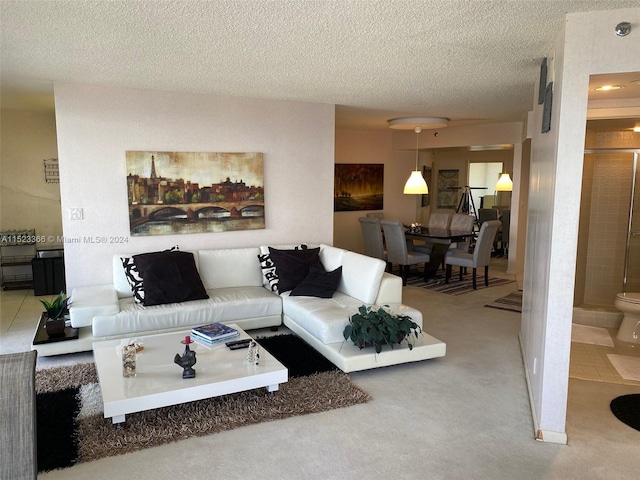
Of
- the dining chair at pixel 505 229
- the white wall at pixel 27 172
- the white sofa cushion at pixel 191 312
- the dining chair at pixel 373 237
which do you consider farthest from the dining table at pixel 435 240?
the white wall at pixel 27 172

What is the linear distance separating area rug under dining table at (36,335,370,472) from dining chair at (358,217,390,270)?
3.75 meters

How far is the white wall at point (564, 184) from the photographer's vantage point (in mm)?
2619

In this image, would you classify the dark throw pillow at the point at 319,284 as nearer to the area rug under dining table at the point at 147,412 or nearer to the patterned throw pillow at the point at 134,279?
the area rug under dining table at the point at 147,412

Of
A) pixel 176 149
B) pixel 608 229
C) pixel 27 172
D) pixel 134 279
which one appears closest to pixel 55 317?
pixel 134 279

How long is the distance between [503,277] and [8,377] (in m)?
7.40

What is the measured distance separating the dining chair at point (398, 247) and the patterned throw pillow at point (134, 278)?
3.83 meters

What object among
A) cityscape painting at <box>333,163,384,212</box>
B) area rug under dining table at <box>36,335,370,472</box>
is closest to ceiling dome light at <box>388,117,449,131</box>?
cityscape painting at <box>333,163,384,212</box>

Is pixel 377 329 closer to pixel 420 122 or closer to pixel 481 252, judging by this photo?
pixel 481 252

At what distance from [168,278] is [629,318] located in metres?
4.63

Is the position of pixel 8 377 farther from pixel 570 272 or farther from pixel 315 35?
pixel 570 272

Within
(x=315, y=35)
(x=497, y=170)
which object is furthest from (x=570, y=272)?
(x=497, y=170)

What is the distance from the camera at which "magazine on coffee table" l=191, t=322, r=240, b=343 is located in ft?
12.5

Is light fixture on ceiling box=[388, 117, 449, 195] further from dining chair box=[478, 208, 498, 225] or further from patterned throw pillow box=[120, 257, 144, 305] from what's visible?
patterned throw pillow box=[120, 257, 144, 305]

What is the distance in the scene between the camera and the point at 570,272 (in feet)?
9.16
